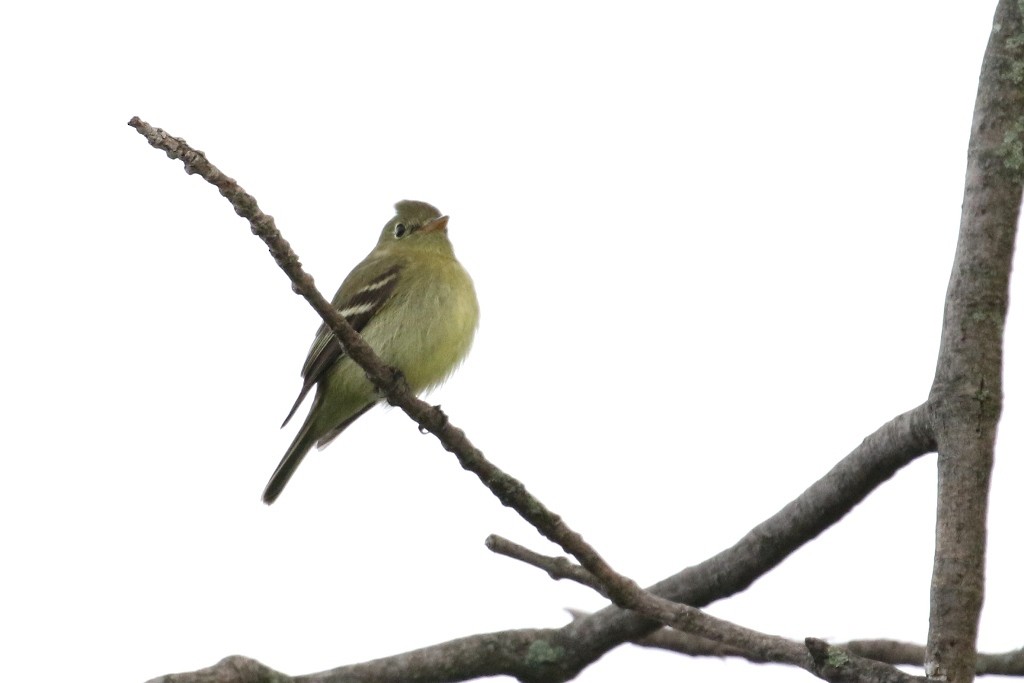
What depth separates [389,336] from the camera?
769 cm

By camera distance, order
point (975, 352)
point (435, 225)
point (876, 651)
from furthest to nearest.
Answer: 1. point (435, 225)
2. point (876, 651)
3. point (975, 352)

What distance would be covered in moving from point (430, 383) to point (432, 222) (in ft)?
5.51

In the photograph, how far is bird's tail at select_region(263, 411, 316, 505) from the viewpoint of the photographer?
8.25m

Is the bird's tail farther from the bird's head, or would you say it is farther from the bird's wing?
the bird's head

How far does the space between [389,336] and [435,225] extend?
154 centimetres

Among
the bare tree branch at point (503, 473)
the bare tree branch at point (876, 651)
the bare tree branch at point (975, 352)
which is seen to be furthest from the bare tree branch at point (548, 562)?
the bare tree branch at point (975, 352)

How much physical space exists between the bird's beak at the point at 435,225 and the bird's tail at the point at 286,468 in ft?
5.50

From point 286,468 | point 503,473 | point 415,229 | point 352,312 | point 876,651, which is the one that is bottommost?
point 876,651

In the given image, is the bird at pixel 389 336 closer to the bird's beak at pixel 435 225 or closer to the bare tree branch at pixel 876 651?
the bird's beak at pixel 435 225

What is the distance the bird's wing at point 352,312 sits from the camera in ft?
25.9

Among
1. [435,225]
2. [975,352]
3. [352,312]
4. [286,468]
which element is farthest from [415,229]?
[975,352]

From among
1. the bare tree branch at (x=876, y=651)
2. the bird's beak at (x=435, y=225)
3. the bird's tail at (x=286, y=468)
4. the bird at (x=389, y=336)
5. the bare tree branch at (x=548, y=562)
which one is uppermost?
the bird's beak at (x=435, y=225)

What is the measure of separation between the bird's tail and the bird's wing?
406 mm

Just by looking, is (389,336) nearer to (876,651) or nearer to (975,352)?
(876,651)
